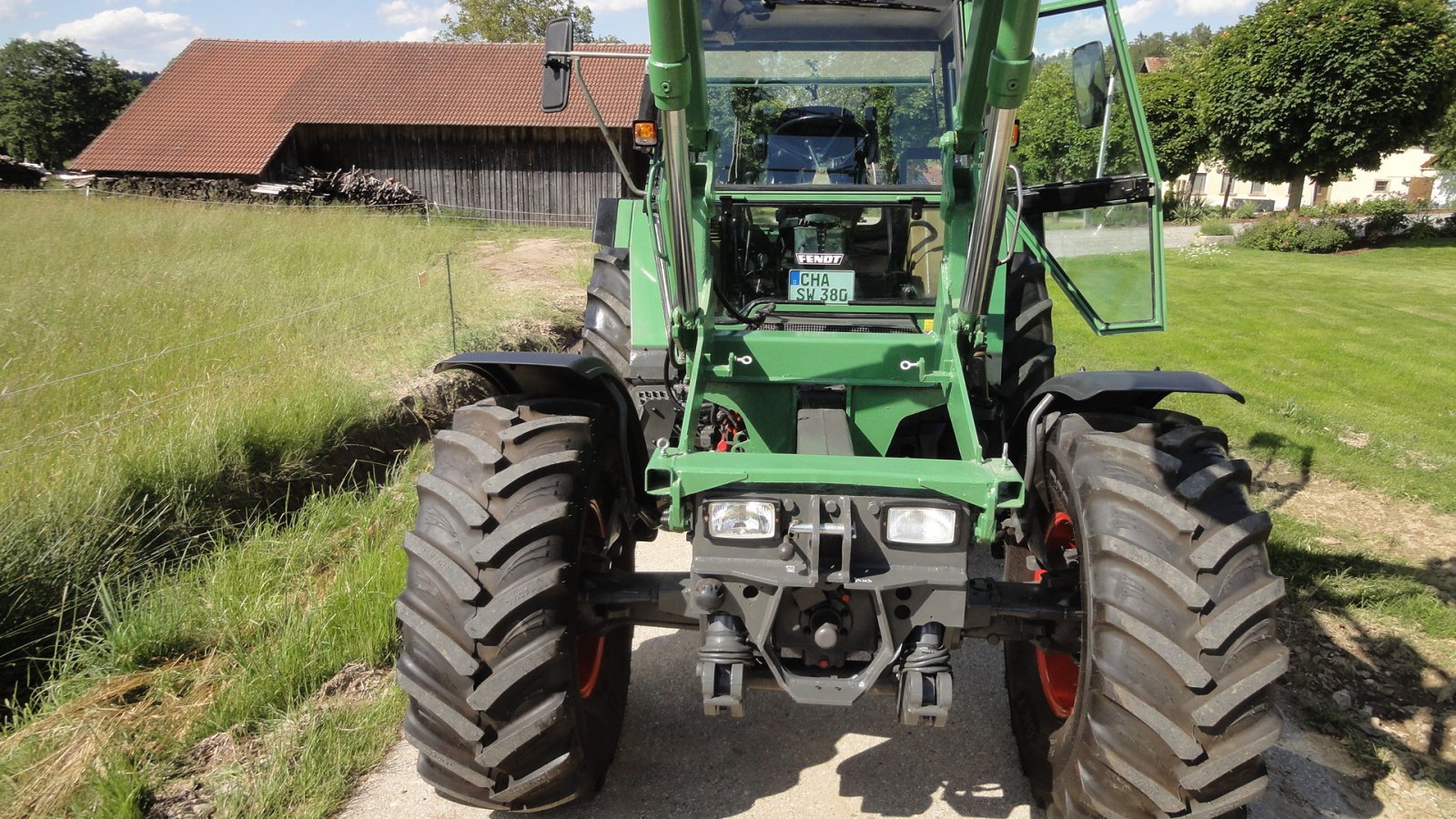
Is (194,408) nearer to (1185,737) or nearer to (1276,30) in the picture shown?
(1185,737)

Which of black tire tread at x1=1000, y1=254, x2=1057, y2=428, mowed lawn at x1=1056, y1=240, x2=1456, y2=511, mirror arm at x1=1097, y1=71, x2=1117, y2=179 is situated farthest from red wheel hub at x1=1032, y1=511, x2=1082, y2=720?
mowed lawn at x1=1056, y1=240, x2=1456, y2=511

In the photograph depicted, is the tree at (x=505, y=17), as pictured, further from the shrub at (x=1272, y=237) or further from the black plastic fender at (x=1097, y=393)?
the black plastic fender at (x=1097, y=393)

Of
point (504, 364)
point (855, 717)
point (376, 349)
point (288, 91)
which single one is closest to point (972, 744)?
point (855, 717)

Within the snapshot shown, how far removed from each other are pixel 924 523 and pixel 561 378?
1355mm

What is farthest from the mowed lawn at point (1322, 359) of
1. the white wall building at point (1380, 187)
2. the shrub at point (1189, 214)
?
the white wall building at point (1380, 187)

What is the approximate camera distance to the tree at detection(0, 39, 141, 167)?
139 feet

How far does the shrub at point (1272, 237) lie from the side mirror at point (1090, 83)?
22.5 metres

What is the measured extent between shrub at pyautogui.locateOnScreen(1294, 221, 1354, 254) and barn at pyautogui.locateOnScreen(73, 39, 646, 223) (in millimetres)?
17054

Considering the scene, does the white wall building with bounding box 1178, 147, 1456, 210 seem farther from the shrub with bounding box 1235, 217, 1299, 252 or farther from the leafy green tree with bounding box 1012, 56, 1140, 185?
the leafy green tree with bounding box 1012, 56, 1140, 185

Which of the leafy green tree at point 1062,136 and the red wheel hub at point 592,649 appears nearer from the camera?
the red wheel hub at point 592,649

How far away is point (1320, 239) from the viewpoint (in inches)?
907

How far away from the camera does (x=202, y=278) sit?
30.2ft

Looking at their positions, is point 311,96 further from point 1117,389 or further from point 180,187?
point 1117,389

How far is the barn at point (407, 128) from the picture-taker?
80.4 feet
